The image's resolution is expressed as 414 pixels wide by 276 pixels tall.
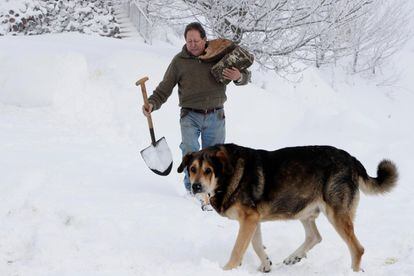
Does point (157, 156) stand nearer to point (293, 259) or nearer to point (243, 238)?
point (243, 238)

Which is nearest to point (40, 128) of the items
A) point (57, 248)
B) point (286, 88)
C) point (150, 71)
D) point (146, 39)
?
point (150, 71)

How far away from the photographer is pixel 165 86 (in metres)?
6.52

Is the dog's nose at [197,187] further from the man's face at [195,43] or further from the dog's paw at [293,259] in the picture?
the man's face at [195,43]

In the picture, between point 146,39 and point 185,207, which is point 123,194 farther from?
point 146,39

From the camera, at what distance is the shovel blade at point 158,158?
653 centimetres

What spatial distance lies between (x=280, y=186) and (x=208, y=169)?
2.25ft

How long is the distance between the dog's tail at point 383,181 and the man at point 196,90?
1.91 metres

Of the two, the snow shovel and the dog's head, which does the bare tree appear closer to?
the snow shovel

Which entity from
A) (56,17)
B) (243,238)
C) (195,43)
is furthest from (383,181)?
(56,17)

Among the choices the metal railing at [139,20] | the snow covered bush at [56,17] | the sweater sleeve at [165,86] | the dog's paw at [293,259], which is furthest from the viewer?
the metal railing at [139,20]

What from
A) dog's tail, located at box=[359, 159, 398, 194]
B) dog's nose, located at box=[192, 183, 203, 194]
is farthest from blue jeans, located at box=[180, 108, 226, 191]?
dog's tail, located at box=[359, 159, 398, 194]

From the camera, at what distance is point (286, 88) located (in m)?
14.6

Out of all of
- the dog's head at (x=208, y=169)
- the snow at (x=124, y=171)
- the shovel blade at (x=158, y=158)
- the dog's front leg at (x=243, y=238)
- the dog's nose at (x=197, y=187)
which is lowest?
the snow at (x=124, y=171)

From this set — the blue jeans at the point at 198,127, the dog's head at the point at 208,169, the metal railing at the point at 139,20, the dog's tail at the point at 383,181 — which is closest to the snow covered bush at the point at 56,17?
the metal railing at the point at 139,20
